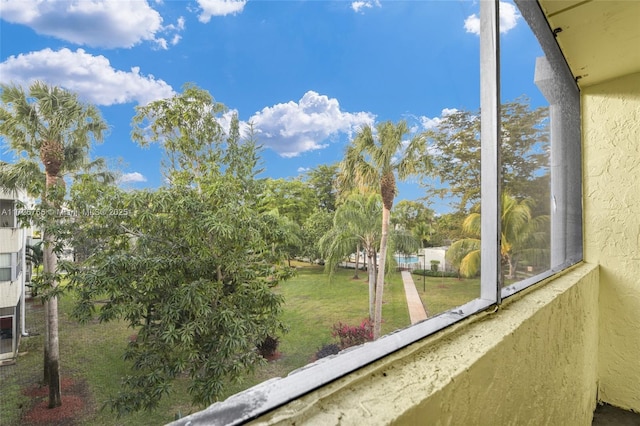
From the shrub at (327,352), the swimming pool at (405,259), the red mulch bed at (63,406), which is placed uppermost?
the swimming pool at (405,259)

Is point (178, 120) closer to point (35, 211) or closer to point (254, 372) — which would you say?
point (35, 211)

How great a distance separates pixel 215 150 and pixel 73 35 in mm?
400

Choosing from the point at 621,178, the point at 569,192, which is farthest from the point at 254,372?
the point at 621,178

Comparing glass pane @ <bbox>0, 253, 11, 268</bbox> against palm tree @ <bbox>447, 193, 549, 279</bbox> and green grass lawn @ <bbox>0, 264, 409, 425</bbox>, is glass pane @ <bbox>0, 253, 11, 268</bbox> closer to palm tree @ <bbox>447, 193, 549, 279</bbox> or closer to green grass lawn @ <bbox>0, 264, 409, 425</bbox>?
green grass lawn @ <bbox>0, 264, 409, 425</bbox>

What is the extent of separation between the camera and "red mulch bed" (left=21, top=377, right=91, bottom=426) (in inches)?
21.9

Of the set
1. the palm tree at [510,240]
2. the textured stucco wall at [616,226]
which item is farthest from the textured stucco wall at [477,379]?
the textured stucco wall at [616,226]

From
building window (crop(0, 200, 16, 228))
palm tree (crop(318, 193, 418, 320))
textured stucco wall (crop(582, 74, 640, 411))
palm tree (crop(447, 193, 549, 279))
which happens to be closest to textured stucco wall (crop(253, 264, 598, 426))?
palm tree (crop(447, 193, 549, 279))

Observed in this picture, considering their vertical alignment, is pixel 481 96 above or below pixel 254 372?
above

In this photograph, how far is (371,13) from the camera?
842mm

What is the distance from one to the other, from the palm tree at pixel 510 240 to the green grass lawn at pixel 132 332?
22 cm

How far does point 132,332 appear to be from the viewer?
74 cm

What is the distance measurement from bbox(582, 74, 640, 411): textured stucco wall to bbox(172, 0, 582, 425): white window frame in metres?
0.33

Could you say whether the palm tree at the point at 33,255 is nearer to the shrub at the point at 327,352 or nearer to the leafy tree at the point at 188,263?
the leafy tree at the point at 188,263

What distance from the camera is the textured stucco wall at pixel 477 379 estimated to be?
34cm
